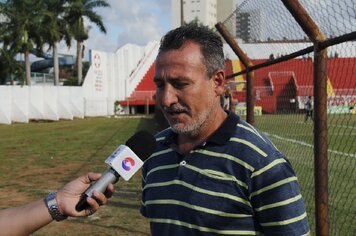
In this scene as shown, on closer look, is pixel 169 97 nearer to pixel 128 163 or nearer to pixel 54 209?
pixel 128 163

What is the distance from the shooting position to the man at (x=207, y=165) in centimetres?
201

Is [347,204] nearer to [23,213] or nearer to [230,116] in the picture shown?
[230,116]

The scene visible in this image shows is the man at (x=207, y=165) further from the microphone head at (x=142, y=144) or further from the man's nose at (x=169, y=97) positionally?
the microphone head at (x=142, y=144)

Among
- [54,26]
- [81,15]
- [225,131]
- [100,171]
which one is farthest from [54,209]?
[81,15]

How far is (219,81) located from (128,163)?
0.60 meters

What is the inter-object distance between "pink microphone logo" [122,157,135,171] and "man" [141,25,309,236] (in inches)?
12.2

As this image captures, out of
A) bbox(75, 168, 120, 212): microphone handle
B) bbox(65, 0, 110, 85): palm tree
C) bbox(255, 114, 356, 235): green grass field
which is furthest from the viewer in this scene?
bbox(65, 0, 110, 85): palm tree

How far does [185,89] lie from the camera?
7.24 feet

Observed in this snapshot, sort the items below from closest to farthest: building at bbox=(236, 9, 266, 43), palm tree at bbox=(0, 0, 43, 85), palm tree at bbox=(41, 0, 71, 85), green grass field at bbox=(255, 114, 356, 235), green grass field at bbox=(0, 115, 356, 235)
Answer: building at bbox=(236, 9, 266, 43)
green grass field at bbox=(255, 114, 356, 235)
green grass field at bbox=(0, 115, 356, 235)
palm tree at bbox=(0, 0, 43, 85)
palm tree at bbox=(41, 0, 71, 85)

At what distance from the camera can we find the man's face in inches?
86.8

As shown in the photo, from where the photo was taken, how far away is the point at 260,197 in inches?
79.0

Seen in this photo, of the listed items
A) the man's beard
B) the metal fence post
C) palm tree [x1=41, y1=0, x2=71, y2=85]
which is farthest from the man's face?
palm tree [x1=41, y1=0, x2=71, y2=85]

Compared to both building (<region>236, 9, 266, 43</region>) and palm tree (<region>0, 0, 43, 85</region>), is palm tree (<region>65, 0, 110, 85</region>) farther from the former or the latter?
building (<region>236, 9, 266, 43</region>)

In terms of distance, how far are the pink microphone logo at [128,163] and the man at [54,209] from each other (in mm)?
109
